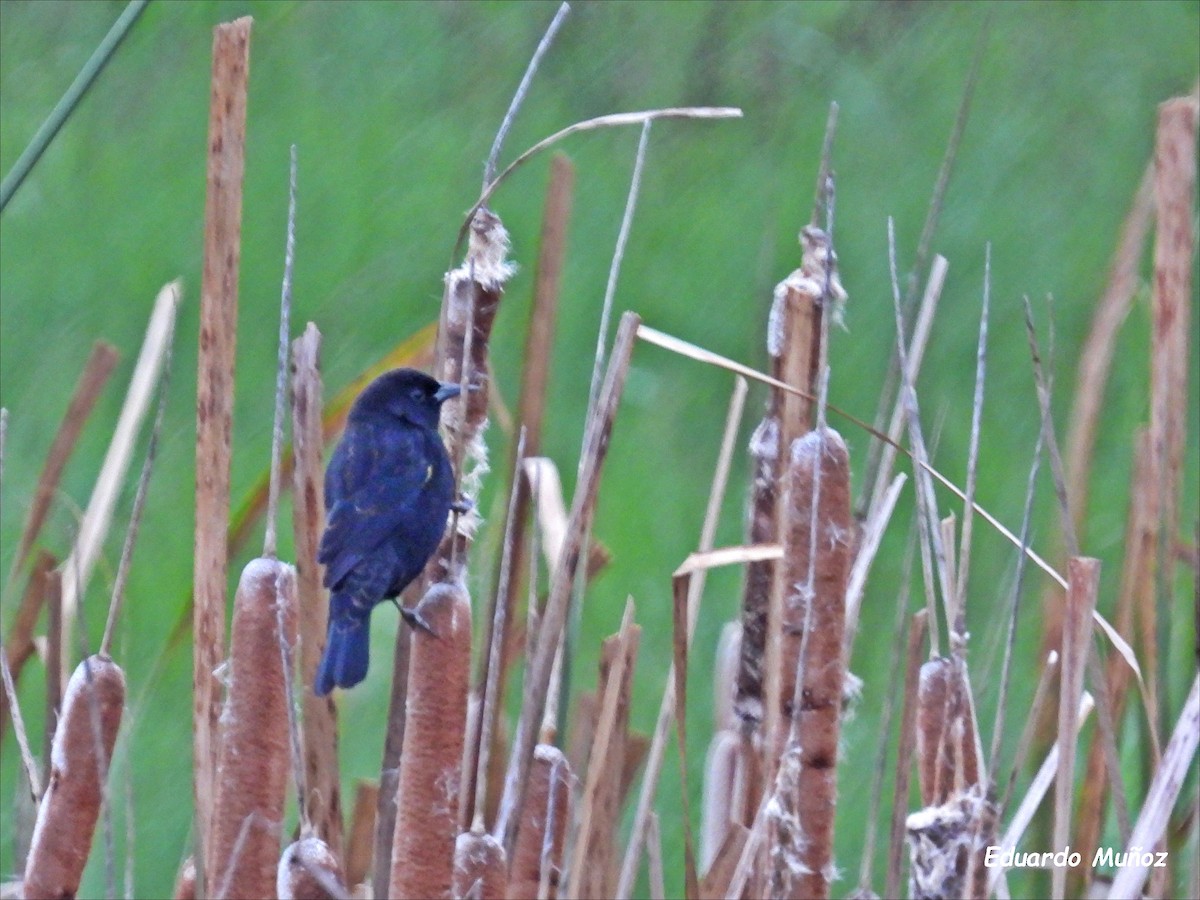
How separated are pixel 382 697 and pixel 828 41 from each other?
1.85m

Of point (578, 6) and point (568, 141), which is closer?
point (568, 141)

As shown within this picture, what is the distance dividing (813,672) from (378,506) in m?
0.66

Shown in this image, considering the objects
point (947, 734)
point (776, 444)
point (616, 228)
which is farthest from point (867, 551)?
point (616, 228)

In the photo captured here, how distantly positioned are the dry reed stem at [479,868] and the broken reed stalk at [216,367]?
211mm

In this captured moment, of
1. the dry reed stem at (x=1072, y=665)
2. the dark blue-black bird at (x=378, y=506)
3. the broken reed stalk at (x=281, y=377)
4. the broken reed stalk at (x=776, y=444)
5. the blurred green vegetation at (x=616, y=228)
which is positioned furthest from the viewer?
the blurred green vegetation at (x=616, y=228)

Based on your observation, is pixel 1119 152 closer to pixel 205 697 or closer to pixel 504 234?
pixel 504 234

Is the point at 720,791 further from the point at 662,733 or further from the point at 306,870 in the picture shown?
the point at 306,870

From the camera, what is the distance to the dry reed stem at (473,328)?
1337 millimetres

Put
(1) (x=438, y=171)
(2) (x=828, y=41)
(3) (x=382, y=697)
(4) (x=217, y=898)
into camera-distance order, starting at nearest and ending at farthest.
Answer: (4) (x=217, y=898) → (3) (x=382, y=697) → (1) (x=438, y=171) → (2) (x=828, y=41)

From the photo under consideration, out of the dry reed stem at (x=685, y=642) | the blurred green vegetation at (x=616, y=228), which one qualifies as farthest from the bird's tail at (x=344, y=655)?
the blurred green vegetation at (x=616, y=228)

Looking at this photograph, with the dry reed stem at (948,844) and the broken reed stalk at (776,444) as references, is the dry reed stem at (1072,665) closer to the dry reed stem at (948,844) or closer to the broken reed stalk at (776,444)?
the dry reed stem at (948,844)

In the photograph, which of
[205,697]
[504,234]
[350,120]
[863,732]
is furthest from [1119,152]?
[205,697]

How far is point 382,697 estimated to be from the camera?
2.80 metres

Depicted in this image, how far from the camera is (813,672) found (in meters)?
1.20
